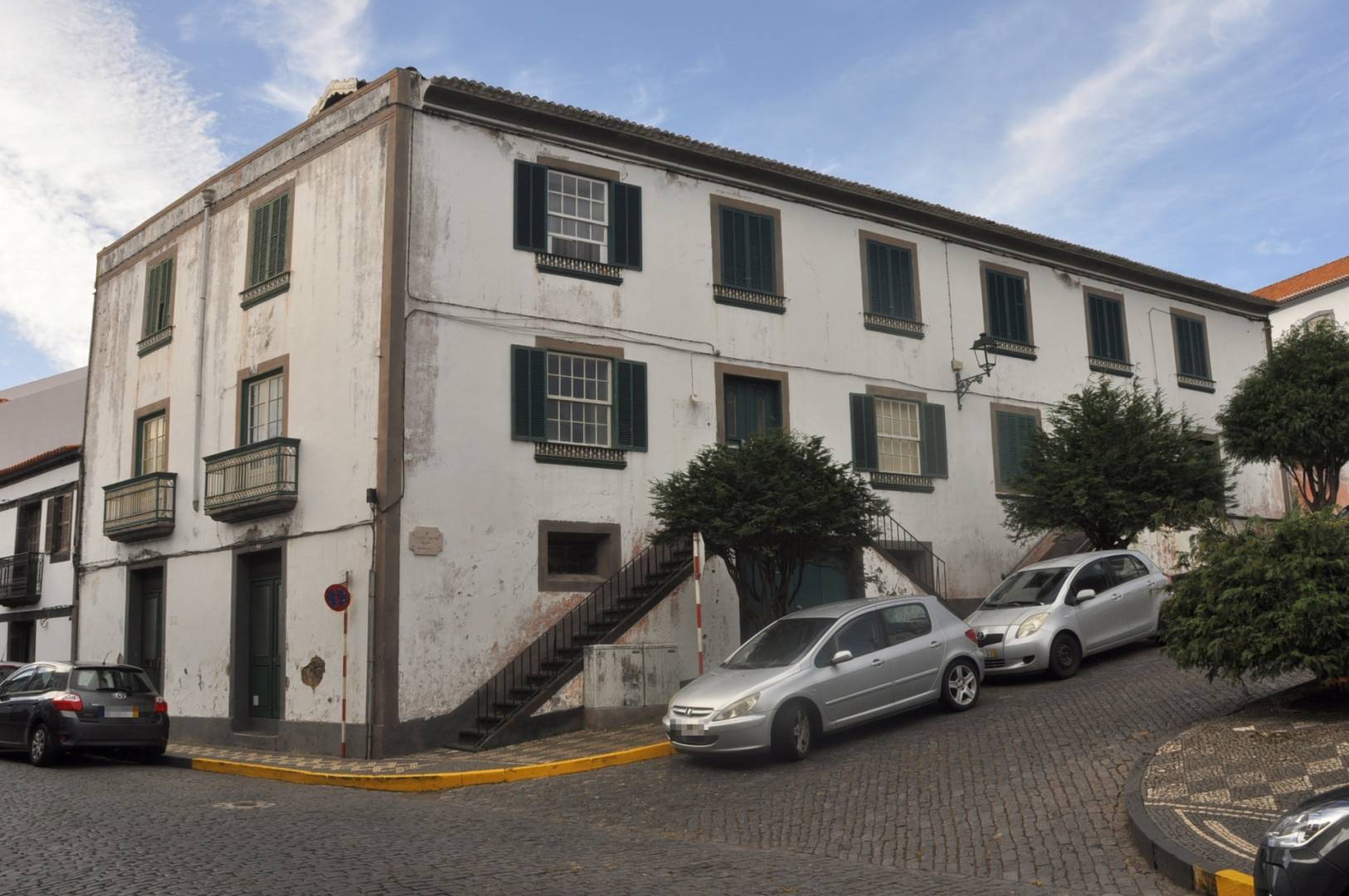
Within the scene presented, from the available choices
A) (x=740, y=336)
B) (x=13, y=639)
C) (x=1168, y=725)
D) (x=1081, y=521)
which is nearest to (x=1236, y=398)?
(x=1081, y=521)

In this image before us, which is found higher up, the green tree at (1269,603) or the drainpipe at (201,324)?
the drainpipe at (201,324)

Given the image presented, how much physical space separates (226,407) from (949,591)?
13.0m

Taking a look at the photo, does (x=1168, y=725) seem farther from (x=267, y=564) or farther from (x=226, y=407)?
(x=226, y=407)

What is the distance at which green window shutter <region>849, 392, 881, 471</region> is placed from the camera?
72.1ft

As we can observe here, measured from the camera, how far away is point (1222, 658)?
11.2m

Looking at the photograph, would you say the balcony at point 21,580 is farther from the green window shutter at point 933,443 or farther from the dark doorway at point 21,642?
the green window shutter at point 933,443

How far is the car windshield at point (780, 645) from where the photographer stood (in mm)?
13578

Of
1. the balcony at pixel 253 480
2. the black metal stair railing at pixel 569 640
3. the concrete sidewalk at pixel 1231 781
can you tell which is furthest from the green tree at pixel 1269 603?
the balcony at pixel 253 480

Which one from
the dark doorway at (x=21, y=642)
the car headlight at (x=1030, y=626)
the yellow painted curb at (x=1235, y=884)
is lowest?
the yellow painted curb at (x=1235, y=884)

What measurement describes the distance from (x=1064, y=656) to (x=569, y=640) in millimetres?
6770

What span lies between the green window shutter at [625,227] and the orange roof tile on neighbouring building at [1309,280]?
32.1 metres

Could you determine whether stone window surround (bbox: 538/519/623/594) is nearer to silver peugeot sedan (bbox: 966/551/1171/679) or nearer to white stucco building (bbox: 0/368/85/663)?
silver peugeot sedan (bbox: 966/551/1171/679)

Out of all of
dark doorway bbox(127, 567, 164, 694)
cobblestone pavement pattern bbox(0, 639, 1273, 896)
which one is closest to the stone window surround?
cobblestone pavement pattern bbox(0, 639, 1273, 896)

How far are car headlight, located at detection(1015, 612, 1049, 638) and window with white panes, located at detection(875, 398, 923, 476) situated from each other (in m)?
6.52
